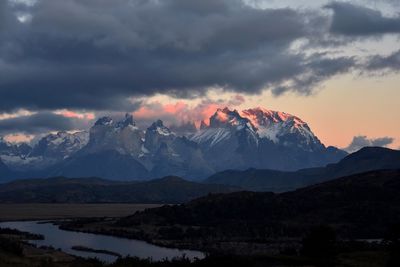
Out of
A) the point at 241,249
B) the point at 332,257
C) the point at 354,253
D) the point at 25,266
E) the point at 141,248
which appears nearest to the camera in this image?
the point at 25,266

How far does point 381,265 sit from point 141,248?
9524 cm

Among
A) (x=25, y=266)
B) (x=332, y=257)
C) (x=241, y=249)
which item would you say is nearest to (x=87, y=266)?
(x=25, y=266)

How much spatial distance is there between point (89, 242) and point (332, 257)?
106 m

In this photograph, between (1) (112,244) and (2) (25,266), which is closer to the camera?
(2) (25,266)

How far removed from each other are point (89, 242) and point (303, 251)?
320 feet

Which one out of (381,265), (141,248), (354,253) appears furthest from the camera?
(141,248)

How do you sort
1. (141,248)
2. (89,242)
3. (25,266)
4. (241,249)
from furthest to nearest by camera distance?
(89,242) < (141,248) < (241,249) < (25,266)

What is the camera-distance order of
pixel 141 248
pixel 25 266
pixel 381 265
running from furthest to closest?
pixel 141 248 < pixel 381 265 < pixel 25 266

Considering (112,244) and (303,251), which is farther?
(112,244)

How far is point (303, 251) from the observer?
108 meters

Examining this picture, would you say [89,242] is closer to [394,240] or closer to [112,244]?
[112,244]

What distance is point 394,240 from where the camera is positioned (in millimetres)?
101312

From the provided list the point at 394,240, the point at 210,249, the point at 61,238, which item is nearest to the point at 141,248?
the point at 210,249

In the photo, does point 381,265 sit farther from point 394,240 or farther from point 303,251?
point 303,251
